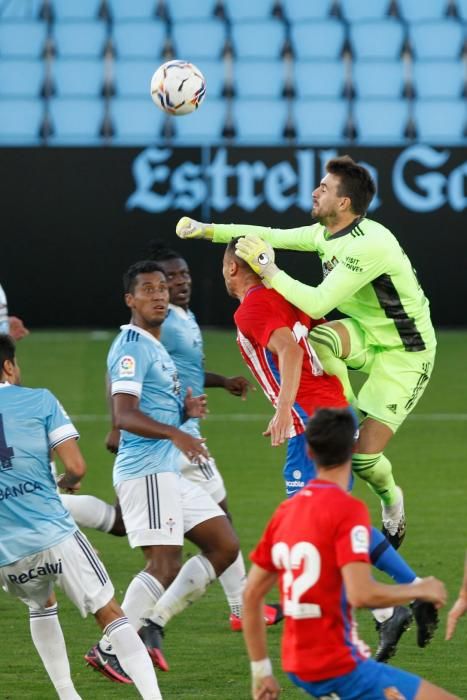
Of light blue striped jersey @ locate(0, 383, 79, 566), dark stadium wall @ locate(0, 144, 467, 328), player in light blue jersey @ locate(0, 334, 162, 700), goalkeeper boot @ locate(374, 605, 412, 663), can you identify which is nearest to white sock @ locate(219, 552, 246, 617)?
goalkeeper boot @ locate(374, 605, 412, 663)

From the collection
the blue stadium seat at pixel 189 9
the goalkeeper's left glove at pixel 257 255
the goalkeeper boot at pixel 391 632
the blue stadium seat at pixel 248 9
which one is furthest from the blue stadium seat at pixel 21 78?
the goalkeeper boot at pixel 391 632

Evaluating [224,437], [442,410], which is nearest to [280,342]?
[224,437]

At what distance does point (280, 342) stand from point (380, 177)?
1330cm

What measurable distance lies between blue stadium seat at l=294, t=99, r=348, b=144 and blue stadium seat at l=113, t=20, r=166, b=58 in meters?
2.54

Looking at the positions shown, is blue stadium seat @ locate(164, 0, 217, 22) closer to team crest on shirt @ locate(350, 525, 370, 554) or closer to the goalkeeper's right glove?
the goalkeeper's right glove

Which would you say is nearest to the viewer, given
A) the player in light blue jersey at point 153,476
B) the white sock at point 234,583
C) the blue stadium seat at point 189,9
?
the player in light blue jersey at point 153,476

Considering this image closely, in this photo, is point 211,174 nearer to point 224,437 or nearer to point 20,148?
point 20,148

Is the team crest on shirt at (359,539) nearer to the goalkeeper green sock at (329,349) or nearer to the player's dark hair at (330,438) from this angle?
the player's dark hair at (330,438)

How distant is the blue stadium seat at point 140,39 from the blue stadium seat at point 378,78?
3114mm

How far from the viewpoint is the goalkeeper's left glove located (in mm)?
7150

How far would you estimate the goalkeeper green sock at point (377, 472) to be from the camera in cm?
765

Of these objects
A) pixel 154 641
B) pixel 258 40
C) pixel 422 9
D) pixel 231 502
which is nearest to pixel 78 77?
pixel 258 40

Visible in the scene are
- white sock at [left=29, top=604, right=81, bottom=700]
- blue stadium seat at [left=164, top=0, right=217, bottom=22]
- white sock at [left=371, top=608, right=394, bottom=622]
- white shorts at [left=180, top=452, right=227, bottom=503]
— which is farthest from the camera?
blue stadium seat at [left=164, top=0, right=217, bottom=22]

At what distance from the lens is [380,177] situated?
65.7 ft
